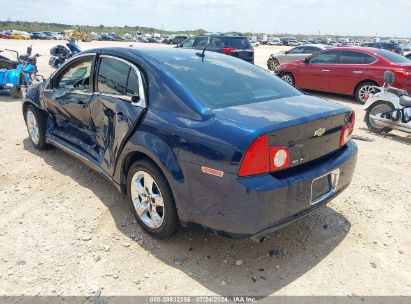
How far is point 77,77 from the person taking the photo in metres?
4.54

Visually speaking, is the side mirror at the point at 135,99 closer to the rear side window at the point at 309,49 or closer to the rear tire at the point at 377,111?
the rear tire at the point at 377,111

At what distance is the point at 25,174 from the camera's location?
4.73 metres

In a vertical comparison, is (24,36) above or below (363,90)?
above

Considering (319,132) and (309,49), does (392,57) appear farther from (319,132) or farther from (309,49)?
(319,132)

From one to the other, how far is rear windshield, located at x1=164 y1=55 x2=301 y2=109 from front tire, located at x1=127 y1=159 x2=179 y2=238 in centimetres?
75

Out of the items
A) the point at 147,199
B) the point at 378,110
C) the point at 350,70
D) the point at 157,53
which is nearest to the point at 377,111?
the point at 378,110

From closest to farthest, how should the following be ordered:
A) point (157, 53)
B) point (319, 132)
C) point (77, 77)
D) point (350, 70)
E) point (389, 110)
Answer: point (319, 132) < point (157, 53) < point (77, 77) < point (389, 110) < point (350, 70)

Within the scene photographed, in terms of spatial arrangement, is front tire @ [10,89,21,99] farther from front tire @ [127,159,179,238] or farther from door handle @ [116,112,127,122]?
front tire @ [127,159,179,238]

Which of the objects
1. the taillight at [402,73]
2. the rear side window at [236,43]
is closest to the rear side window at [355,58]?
the taillight at [402,73]

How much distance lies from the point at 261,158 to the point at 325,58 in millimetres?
9511

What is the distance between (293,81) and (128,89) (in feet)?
30.4

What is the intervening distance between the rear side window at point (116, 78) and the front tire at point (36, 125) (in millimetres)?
1686

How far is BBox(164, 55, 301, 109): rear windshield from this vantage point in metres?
3.12

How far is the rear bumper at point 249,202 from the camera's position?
8.38 feet
